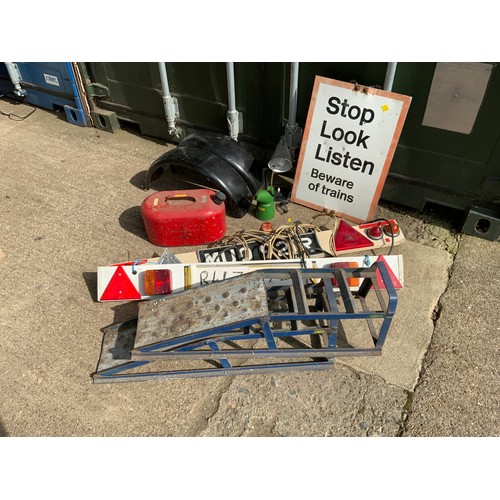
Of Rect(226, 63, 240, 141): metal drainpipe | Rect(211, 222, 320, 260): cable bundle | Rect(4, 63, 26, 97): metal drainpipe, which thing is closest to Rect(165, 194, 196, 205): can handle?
Rect(211, 222, 320, 260): cable bundle

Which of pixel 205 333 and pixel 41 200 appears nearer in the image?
pixel 205 333

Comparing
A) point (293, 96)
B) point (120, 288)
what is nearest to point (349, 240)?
point (293, 96)

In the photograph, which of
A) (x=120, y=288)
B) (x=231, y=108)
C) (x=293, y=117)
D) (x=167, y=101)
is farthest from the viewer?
(x=167, y=101)

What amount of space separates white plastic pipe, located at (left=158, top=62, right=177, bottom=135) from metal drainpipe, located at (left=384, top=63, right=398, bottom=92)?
2.72 m

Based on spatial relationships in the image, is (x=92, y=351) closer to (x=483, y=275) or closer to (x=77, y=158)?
(x=77, y=158)

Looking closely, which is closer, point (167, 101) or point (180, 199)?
point (180, 199)

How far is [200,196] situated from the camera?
4.39m

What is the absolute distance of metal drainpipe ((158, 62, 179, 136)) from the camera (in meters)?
5.20

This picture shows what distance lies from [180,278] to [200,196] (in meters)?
1.01

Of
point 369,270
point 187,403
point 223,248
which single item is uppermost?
point 369,270

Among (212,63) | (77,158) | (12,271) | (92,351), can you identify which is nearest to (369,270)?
(92,351)

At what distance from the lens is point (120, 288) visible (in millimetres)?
3922

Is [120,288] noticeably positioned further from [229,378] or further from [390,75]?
[390,75]

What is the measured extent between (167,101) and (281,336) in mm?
3675
